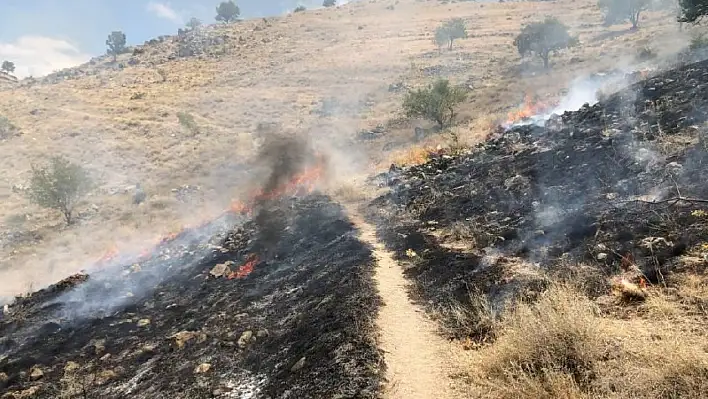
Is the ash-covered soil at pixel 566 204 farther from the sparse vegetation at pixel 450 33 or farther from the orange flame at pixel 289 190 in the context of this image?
the sparse vegetation at pixel 450 33

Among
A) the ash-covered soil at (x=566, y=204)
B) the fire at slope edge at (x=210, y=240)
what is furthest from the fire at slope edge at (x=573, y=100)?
the fire at slope edge at (x=210, y=240)

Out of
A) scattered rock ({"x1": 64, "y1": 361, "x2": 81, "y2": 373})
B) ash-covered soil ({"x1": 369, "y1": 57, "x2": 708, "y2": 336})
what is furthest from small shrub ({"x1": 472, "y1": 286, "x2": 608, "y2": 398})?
scattered rock ({"x1": 64, "y1": 361, "x2": 81, "y2": 373})

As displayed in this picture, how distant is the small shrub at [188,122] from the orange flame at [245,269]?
2663cm

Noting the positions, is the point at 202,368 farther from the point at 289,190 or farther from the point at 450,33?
the point at 450,33

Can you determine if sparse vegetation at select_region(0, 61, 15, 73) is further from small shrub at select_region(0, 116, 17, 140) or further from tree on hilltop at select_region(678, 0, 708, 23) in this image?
tree on hilltop at select_region(678, 0, 708, 23)

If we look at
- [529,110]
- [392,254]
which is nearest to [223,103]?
[529,110]

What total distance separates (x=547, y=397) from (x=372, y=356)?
2.68 meters

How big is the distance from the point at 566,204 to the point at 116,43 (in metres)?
80.7

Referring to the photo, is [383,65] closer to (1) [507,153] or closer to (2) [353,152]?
(2) [353,152]

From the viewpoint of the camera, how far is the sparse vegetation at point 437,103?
1212 inches

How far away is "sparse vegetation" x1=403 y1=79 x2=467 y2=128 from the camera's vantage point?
101 ft

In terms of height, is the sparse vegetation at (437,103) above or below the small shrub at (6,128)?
below

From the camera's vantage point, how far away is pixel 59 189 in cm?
2741

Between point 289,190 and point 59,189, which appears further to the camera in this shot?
point 59,189
